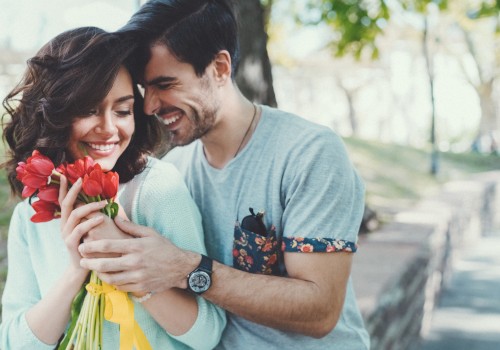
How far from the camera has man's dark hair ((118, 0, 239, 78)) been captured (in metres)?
2.08

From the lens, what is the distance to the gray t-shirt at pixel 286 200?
195 centimetres

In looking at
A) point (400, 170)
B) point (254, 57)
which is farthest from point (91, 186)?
point (400, 170)

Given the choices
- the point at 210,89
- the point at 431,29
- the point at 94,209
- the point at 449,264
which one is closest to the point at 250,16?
the point at 210,89

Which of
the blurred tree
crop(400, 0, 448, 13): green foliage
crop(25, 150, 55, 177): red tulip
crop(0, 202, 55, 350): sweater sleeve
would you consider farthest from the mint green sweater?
crop(400, 0, 448, 13): green foliage

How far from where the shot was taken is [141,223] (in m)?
1.95

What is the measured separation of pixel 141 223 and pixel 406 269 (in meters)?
2.99

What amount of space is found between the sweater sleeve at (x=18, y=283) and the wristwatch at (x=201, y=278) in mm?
526

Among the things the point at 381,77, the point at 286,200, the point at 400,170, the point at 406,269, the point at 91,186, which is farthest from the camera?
the point at 381,77

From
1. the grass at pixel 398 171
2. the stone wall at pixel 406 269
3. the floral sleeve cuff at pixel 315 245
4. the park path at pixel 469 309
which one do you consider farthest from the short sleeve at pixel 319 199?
the grass at pixel 398 171

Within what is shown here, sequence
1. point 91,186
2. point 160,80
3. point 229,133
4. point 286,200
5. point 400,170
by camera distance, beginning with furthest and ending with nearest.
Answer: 1. point 400,170
2. point 229,133
3. point 160,80
4. point 286,200
5. point 91,186

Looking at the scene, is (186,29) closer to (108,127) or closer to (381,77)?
(108,127)

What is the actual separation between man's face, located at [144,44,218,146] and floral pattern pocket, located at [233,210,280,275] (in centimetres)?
38

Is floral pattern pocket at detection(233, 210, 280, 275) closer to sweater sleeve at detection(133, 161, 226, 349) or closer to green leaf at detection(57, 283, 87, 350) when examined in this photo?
sweater sleeve at detection(133, 161, 226, 349)

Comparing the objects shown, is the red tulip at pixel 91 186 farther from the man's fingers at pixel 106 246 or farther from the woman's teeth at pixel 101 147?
the woman's teeth at pixel 101 147
